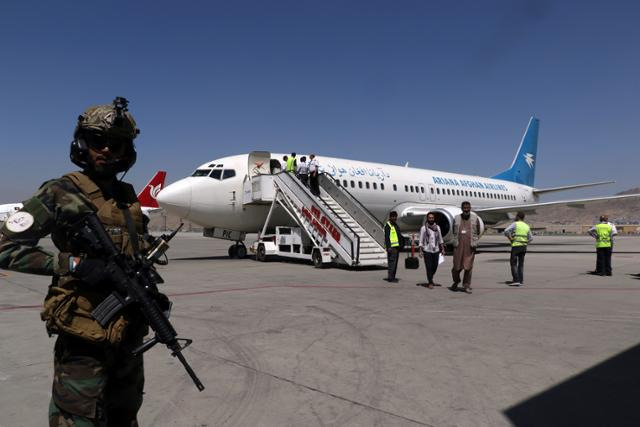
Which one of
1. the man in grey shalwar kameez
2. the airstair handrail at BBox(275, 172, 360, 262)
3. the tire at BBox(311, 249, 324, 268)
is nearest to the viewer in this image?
the man in grey shalwar kameez

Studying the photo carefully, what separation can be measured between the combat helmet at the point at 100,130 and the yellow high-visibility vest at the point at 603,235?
42.1 feet

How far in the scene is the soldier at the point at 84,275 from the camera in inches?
81.2

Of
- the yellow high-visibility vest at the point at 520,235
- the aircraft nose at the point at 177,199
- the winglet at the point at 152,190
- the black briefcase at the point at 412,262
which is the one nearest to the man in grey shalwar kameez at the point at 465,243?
the yellow high-visibility vest at the point at 520,235

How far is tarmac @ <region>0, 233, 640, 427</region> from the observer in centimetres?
347

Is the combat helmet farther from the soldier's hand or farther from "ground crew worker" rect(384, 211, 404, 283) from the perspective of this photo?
"ground crew worker" rect(384, 211, 404, 283)

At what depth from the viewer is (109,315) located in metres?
2.08

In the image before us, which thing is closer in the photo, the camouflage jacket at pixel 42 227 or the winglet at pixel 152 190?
the camouflage jacket at pixel 42 227

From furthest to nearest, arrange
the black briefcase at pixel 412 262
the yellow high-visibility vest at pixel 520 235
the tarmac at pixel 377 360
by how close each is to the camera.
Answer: the black briefcase at pixel 412 262
the yellow high-visibility vest at pixel 520 235
the tarmac at pixel 377 360

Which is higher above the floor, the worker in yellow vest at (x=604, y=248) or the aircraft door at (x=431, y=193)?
the aircraft door at (x=431, y=193)

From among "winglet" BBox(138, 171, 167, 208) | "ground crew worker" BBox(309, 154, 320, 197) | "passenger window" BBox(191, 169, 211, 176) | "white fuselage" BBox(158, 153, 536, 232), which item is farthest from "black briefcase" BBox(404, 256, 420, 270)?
"winglet" BBox(138, 171, 167, 208)

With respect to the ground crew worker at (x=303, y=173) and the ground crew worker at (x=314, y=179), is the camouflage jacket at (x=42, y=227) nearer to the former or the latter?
the ground crew worker at (x=314, y=179)

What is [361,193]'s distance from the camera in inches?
730

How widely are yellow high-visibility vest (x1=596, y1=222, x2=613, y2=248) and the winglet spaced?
35.2 meters

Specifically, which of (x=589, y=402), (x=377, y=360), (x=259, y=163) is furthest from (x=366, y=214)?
(x=589, y=402)
